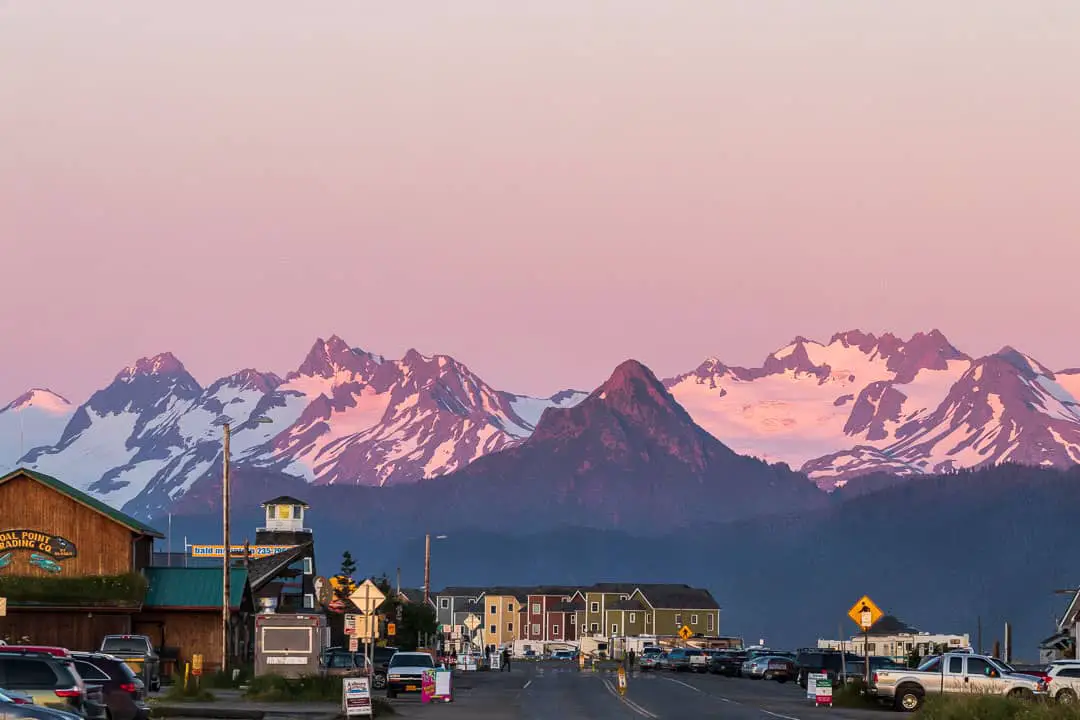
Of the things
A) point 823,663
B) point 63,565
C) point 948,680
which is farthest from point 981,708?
point 823,663

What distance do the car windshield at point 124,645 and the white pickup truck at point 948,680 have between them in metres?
25.5

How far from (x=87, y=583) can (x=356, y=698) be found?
34.2 metres

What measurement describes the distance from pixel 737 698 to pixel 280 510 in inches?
3667

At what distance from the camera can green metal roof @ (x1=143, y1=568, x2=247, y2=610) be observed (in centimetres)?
8231

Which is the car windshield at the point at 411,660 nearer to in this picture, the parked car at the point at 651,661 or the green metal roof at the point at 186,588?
the green metal roof at the point at 186,588

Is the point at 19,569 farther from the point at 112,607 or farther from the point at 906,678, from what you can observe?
the point at 906,678

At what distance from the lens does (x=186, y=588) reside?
83625 mm

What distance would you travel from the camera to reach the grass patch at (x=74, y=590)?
263 ft

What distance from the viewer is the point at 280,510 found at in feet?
528

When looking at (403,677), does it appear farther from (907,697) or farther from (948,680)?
(948,680)

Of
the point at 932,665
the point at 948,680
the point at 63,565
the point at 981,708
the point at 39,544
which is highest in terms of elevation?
the point at 39,544

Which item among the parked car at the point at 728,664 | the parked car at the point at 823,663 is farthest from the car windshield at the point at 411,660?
the parked car at the point at 728,664

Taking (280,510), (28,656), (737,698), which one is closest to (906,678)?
(737,698)

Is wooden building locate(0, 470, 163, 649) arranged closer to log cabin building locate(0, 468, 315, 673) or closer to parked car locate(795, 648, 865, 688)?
log cabin building locate(0, 468, 315, 673)
